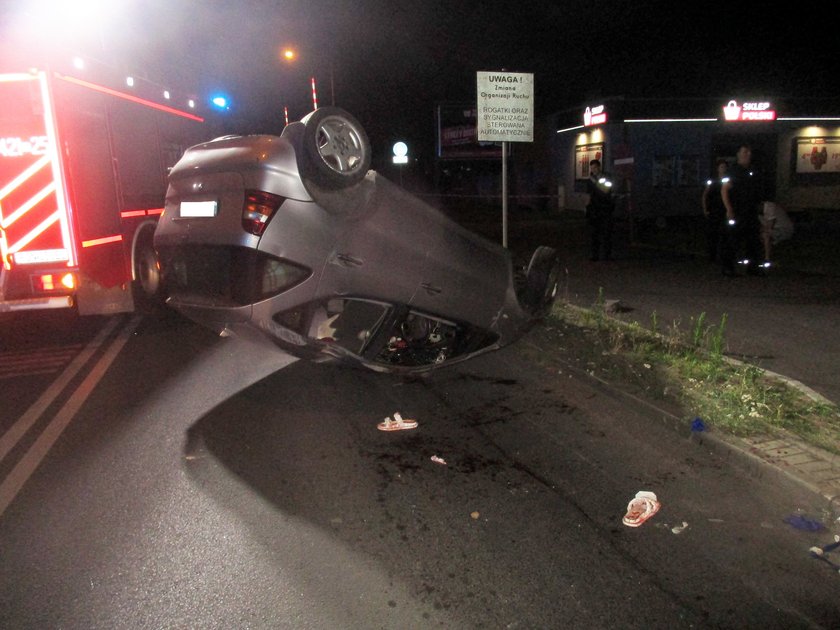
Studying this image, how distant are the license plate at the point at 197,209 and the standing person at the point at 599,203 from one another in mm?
9565

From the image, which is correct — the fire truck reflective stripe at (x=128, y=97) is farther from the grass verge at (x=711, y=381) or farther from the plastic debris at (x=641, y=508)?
the plastic debris at (x=641, y=508)

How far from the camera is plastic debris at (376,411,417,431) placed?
5379mm

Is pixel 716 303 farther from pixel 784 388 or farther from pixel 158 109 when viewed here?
pixel 158 109

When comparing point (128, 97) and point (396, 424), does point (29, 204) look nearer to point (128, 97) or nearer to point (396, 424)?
point (128, 97)

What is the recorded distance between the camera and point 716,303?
9289 mm

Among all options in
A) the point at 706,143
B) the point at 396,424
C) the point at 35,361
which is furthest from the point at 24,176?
the point at 706,143

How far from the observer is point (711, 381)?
5.75 meters

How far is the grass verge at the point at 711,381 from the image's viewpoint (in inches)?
193

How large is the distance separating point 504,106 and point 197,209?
5.00 m

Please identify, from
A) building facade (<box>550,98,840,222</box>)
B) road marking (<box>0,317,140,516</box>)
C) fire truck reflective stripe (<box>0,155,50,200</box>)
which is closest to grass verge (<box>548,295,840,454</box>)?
road marking (<box>0,317,140,516</box>)

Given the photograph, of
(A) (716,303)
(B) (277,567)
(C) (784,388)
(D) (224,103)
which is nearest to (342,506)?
(B) (277,567)

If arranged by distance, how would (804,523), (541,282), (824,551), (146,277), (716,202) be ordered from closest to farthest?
(824,551) → (804,523) → (541,282) → (146,277) → (716,202)

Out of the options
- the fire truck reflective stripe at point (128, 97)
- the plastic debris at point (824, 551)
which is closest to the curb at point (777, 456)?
the plastic debris at point (824, 551)

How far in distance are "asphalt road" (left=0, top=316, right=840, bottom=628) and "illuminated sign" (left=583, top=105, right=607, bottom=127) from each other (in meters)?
20.8
